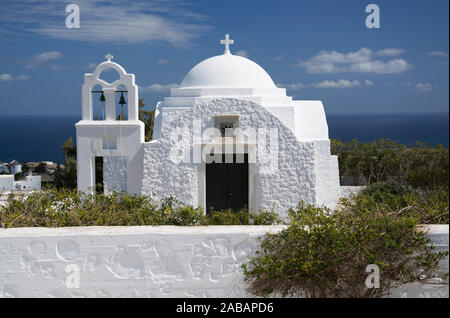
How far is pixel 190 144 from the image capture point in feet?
39.0

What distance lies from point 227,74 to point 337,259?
852 centimetres

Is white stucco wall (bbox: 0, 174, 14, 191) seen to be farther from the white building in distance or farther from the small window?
the small window

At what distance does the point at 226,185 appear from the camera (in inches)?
474

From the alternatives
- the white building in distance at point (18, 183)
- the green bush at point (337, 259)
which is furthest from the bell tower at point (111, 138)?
the white building in distance at point (18, 183)

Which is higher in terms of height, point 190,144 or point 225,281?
point 190,144

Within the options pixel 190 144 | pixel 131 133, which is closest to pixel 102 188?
pixel 131 133

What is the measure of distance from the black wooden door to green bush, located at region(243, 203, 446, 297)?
6142 mm

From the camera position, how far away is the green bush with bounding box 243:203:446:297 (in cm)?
567

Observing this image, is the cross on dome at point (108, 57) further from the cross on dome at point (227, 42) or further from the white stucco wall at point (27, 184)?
the white stucco wall at point (27, 184)

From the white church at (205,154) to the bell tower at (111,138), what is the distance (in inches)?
1.0

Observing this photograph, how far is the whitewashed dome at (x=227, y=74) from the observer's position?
13250 mm
